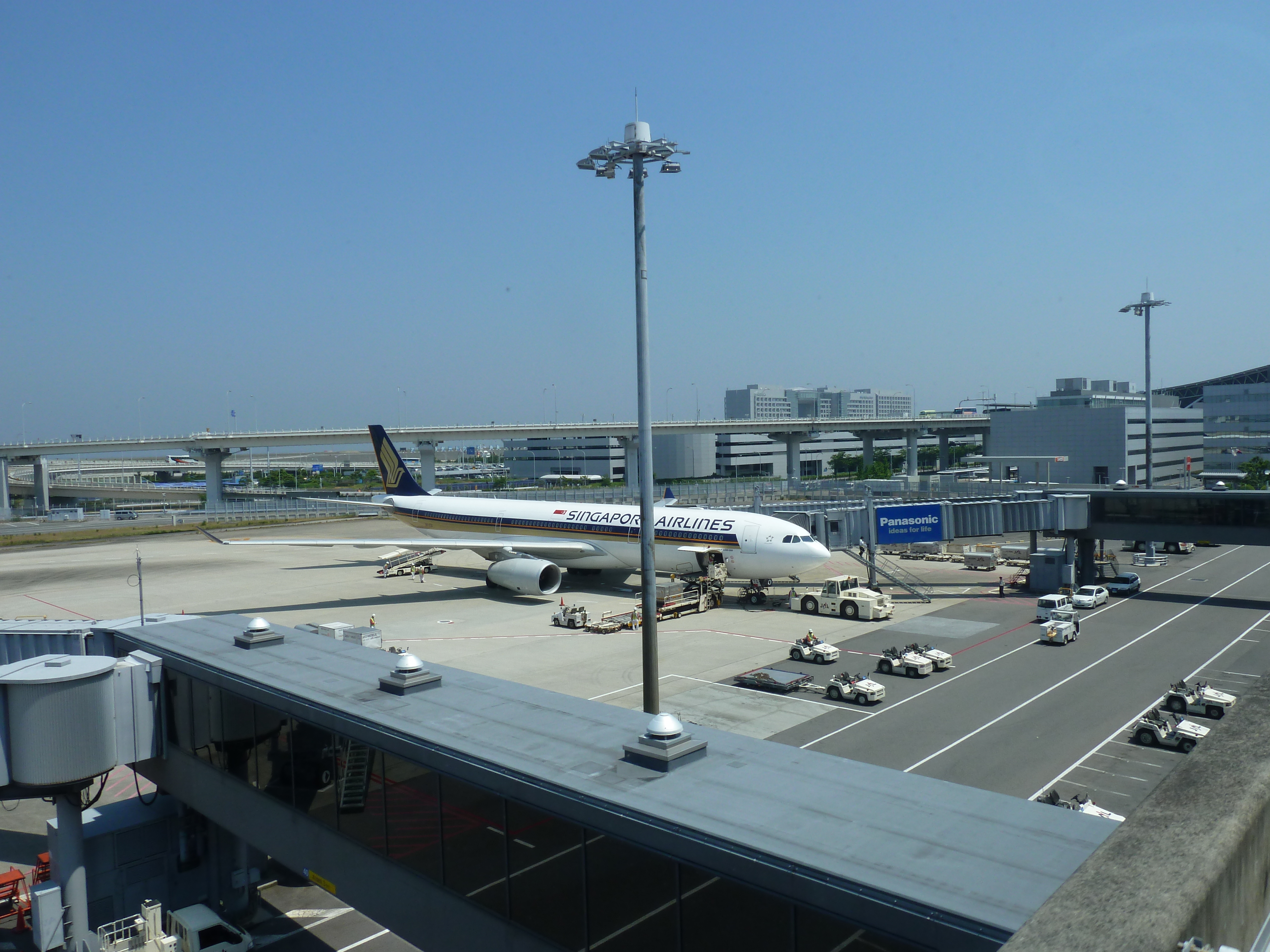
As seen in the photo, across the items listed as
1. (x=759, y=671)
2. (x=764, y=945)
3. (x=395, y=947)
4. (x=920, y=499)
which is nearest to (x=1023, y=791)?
(x=759, y=671)

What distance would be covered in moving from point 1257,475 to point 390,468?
90252mm

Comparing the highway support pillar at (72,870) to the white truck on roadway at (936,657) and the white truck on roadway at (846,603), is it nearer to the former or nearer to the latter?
the white truck on roadway at (936,657)

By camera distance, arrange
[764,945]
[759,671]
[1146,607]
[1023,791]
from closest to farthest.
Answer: [764,945] < [1023,791] < [759,671] < [1146,607]

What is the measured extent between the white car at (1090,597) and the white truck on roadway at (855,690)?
67.1 ft

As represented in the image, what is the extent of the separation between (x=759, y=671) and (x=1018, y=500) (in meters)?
26.4

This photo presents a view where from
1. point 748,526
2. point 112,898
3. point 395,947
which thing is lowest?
point 395,947

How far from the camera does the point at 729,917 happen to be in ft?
25.1

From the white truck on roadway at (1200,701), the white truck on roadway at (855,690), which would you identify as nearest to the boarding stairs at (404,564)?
the white truck on roadway at (855,690)

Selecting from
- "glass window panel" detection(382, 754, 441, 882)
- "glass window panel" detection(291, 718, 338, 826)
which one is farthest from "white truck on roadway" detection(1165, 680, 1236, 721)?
"glass window panel" detection(291, 718, 338, 826)

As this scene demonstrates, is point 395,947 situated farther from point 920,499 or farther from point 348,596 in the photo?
point 920,499

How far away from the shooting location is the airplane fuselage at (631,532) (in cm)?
4375

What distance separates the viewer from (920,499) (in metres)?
57.1

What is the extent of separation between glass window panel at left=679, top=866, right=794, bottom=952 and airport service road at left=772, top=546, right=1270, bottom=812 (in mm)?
15494

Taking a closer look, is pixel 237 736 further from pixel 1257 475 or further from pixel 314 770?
pixel 1257 475
